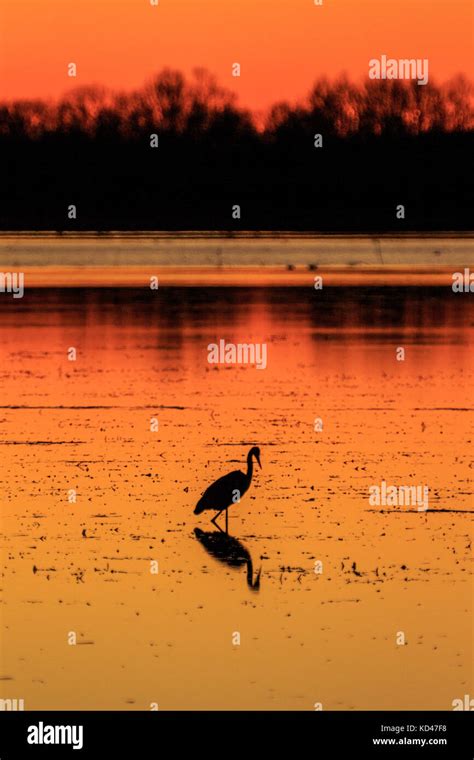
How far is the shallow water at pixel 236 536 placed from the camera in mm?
10297

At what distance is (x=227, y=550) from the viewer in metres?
13.2

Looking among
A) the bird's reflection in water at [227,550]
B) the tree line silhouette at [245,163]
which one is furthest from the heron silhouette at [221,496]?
the tree line silhouette at [245,163]

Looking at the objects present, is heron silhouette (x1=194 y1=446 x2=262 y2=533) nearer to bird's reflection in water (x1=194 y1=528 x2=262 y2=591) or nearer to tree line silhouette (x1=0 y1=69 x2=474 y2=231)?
bird's reflection in water (x1=194 y1=528 x2=262 y2=591)

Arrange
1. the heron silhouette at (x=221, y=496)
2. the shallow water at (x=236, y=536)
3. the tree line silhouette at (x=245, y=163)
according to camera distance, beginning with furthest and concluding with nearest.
Answer: the tree line silhouette at (x=245, y=163) → the heron silhouette at (x=221, y=496) → the shallow water at (x=236, y=536)

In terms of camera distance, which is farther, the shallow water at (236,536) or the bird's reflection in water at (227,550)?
the bird's reflection in water at (227,550)

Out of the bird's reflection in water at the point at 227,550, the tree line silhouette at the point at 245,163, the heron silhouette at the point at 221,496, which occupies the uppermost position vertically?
the tree line silhouette at the point at 245,163

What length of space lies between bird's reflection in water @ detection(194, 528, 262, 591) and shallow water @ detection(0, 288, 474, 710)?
2cm

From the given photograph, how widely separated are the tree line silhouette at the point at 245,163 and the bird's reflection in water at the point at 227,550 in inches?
2983

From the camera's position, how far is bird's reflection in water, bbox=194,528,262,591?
1238 cm

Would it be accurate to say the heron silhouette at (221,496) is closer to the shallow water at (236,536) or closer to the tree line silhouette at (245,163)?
the shallow water at (236,536)

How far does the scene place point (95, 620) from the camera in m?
11.2

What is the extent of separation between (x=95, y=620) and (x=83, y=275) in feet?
136
